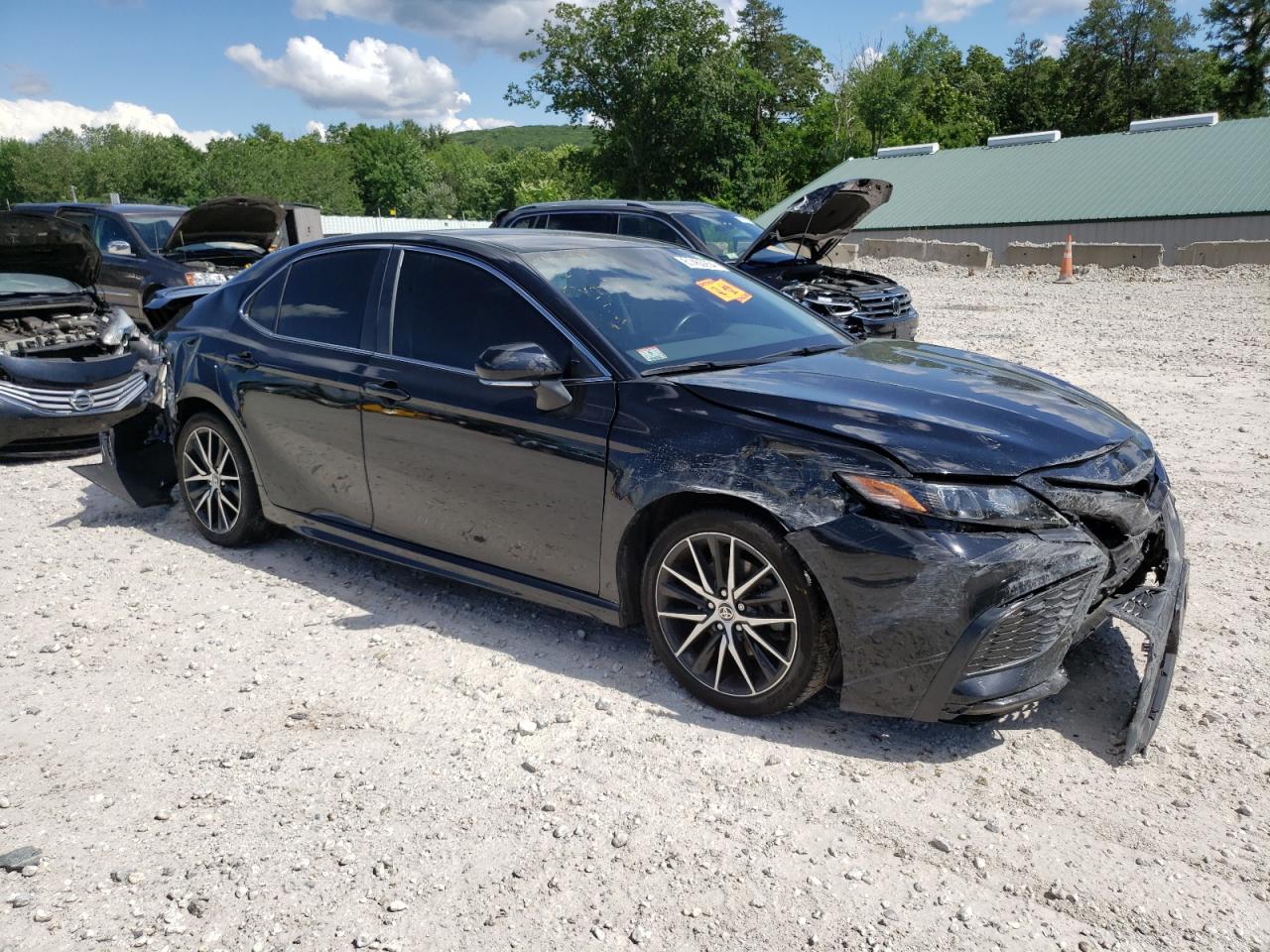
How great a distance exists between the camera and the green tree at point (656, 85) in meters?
59.7

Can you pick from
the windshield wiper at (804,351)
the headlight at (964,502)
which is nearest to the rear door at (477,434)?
the windshield wiper at (804,351)

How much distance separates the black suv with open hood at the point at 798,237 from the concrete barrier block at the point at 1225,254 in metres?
12.3

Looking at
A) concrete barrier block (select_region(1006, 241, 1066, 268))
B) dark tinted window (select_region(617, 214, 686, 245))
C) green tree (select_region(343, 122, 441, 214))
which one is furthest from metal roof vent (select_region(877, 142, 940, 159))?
green tree (select_region(343, 122, 441, 214))

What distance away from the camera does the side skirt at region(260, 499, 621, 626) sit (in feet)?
12.9

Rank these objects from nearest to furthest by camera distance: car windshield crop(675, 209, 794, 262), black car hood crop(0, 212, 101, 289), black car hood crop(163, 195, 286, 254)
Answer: black car hood crop(0, 212, 101, 289) < car windshield crop(675, 209, 794, 262) < black car hood crop(163, 195, 286, 254)

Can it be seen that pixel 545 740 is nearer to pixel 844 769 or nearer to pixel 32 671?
pixel 844 769

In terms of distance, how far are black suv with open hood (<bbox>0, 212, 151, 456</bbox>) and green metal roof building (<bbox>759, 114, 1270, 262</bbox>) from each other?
32.0m

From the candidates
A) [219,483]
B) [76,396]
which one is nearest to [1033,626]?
[219,483]

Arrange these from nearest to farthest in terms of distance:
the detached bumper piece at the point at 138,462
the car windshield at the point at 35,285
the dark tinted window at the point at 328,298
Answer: the dark tinted window at the point at 328,298 → the detached bumper piece at the point at 138,462 → the car windshield at the point at 35,285

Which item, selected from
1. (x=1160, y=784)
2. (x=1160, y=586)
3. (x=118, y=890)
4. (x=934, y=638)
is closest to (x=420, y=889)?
(x=118, y=890)

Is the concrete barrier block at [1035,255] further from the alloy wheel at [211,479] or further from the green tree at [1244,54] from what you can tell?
the green tree at [1244,54]

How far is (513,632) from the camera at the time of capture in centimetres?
445

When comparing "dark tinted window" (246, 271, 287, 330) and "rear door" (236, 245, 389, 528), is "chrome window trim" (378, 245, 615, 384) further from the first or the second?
"dark tinted window" (246, 271, 287, 330)

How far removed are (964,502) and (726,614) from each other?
0.91 m
